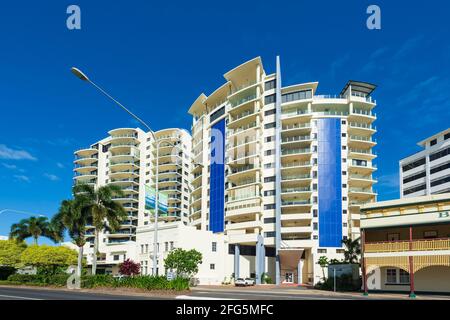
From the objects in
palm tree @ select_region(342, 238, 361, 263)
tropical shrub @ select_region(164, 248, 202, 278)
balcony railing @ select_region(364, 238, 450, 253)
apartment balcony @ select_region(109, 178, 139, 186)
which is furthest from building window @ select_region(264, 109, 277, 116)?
apartment balcony @ select_region(109, 178, 139, 186)

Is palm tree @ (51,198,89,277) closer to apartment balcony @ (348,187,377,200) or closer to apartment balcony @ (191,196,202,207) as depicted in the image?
apartment balcony @ (191,196,202,207)

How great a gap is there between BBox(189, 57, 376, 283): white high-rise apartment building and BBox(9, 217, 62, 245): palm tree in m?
32.6

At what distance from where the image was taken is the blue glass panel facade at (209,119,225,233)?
9275 centimetres

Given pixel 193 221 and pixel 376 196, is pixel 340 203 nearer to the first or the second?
pixel 376 196

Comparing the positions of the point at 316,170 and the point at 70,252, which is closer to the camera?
the point at 70,252

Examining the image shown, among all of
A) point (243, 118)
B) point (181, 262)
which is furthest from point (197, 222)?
point (181, 262)

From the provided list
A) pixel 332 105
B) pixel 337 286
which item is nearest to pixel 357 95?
pixel 332 105

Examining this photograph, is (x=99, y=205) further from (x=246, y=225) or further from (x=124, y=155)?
(x=124, y=155)

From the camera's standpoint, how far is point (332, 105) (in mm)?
99062

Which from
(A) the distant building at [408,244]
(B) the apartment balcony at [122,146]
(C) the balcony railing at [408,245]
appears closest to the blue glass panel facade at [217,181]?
(B) the apartment balcony at [122,146]

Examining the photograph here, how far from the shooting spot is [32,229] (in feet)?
252
